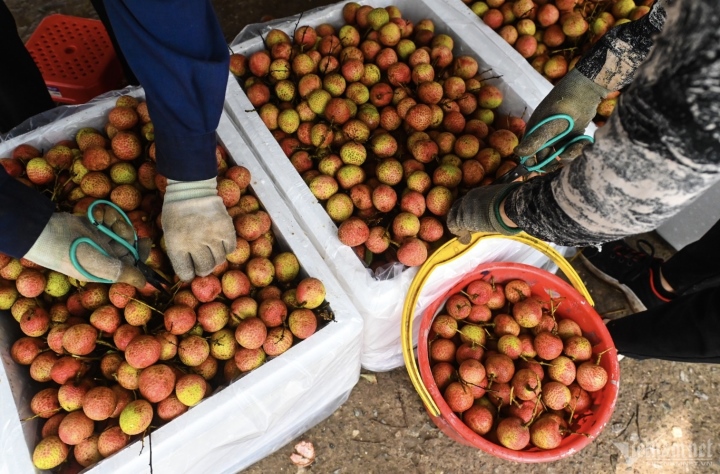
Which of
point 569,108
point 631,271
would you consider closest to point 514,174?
point 569,108

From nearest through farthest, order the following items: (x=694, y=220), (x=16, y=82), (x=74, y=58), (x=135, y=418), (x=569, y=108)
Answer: (x=135, y=418) → (x=569, y=108) → (x=16, y=82) → (x=694, y=220) → (x=74, y=58)

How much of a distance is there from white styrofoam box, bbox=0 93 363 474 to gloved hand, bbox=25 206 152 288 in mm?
313

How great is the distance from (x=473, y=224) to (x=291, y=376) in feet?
2.15

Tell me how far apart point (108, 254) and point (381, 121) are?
100cm

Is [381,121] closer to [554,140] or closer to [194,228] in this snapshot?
[554,140]

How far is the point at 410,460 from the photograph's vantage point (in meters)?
1.91

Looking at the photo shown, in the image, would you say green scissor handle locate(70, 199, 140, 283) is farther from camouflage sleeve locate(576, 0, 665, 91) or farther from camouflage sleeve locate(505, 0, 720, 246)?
camouflage sleeve locate(576, 0, 665, 91)

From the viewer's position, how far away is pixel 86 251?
1.22m

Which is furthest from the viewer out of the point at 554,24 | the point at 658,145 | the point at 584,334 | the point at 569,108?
the point at 554,24

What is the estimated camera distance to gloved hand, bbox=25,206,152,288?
121cm

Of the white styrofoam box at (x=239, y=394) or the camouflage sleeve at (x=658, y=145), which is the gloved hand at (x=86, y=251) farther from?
the camouflage sleeve at (x=658, y=145)

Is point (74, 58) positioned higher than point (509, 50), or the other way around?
point (509, 50)

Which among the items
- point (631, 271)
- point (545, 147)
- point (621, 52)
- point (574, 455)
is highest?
point (621, 52)

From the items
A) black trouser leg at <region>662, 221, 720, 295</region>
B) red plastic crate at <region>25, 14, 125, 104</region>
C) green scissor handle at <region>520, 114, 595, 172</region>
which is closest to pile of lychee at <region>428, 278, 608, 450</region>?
green scissor handle at <region>520, 114, 595, 172</region>
